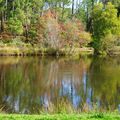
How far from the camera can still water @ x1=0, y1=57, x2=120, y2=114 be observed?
15509 millimetres

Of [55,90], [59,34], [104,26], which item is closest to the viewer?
[55,90]

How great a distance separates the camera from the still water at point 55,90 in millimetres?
15509

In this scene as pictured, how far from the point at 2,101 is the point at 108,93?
20.7 ft

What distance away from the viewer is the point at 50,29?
47.3 m

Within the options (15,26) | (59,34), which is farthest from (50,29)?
(15,26)

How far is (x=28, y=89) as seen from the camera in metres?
20.2

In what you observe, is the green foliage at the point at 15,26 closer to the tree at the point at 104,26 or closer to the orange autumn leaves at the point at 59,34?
the orange autumn leaves at the point at 59,34

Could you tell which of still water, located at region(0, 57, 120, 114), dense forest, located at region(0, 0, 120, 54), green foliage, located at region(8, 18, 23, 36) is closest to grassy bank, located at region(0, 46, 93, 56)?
dense forest, located at region(0, 0, 120, 54)

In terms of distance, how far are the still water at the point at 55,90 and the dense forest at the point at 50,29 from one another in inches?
677

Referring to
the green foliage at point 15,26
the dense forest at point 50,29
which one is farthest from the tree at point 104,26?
the green foliage at point 15,26

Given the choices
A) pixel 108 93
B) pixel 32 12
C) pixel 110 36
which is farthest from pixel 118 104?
pixel 32 12

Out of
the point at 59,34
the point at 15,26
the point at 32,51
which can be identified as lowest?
the point at 32,51

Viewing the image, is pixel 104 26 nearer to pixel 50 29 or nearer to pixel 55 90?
pixel 50 29

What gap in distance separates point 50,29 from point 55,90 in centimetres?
2773
